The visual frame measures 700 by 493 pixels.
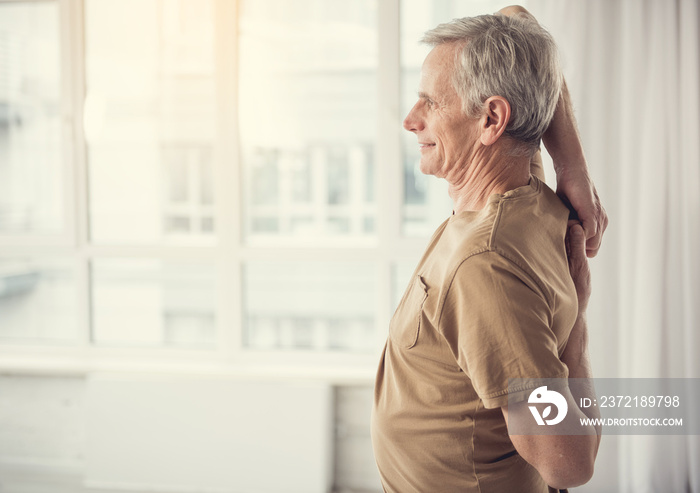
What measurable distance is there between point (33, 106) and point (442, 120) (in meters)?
2.83

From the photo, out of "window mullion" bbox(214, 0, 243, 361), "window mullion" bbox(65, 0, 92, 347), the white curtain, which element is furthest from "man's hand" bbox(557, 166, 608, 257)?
"window mullion" bbox(65, 0, 92, 347)

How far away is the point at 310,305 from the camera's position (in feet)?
9.39

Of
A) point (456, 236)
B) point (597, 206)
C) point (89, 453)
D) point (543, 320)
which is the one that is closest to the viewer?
point (543, 320)

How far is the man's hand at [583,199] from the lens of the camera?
3.31ft

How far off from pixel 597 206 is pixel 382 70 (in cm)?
179

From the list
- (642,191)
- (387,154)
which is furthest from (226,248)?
(642,191)

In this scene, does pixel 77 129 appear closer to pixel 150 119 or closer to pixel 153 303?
pixel 150 119

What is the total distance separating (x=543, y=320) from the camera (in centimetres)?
76

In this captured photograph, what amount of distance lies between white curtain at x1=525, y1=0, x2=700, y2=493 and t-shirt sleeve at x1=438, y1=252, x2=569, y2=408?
5.95ft

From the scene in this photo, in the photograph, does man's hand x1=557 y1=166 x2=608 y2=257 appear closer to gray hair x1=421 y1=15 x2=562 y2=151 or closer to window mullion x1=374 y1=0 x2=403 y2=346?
gray hair x1=421 y1=15 x2=562 y2=151

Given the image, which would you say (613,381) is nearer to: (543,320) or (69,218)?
(543,320)

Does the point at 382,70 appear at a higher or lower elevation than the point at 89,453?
higher

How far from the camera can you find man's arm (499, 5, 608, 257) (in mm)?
1012

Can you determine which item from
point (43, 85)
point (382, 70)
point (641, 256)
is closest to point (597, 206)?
point (641, 256)
